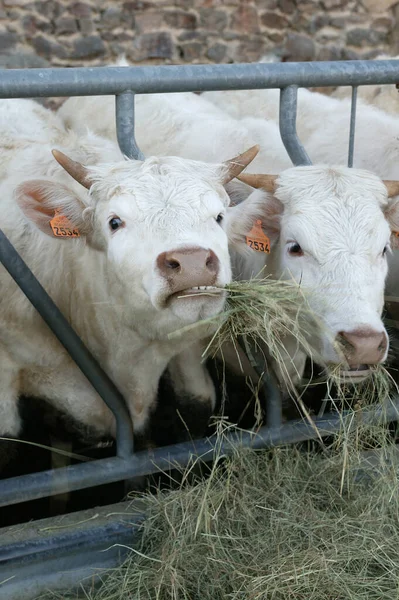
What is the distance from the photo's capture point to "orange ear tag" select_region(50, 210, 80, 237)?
2807mm

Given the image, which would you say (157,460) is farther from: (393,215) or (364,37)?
(364,37)

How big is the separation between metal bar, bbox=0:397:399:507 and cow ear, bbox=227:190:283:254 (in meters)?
0.69

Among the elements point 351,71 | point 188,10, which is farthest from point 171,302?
point 188,10

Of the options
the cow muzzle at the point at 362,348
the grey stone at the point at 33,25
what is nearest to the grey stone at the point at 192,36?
the grey stone at the point at 33,25

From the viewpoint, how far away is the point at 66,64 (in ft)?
24.7

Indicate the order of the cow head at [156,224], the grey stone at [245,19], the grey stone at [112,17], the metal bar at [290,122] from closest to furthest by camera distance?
the cow head at [156,224] → the metal bar at [290,122] → the grey stone at [112,17] → the grey stone at [245,19]

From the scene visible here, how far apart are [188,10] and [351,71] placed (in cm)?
534

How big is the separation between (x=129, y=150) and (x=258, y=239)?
0.57 meters

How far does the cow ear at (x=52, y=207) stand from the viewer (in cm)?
280

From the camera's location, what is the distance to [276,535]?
2488mm

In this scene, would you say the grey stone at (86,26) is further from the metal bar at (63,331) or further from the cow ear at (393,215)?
the metal bar at (63,331)

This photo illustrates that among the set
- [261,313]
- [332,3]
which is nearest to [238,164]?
[261,313]

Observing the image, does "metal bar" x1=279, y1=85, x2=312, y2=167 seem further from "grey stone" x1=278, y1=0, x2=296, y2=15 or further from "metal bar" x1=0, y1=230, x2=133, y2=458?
"grey stone" x1=278, y1=0, x2=296, y2=15

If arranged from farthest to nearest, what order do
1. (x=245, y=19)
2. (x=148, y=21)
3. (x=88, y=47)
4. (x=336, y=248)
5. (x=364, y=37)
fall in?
(x=364, y=37) < (x=245, y=19) < (x=148, y=21) < (x=88, y=47) < (x=336, y=248)
